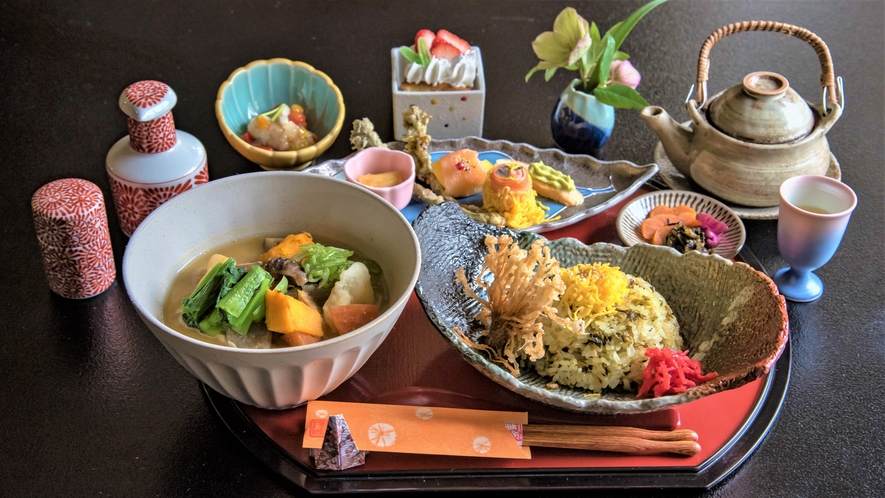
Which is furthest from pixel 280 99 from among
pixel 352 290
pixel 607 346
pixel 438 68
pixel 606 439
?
pixel 606 439

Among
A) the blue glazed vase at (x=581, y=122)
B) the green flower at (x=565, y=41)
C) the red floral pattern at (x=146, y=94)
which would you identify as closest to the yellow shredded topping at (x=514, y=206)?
the blue glazed vase at (x=581, y=122)

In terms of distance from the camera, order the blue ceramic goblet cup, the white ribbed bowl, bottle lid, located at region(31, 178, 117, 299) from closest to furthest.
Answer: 1. the white ribbed bowl
2. bottle lid, located at region(31, 178, 117, 299)
3. the blue ceramic goblet cup

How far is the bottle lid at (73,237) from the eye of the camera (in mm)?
1396

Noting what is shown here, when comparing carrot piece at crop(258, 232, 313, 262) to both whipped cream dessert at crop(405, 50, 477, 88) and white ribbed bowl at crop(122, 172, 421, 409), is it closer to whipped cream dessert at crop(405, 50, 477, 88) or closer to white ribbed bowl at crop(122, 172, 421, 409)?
white ribbed bowl at crop(122, 172, 421, 409)

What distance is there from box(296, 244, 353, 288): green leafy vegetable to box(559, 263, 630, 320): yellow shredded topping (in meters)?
0.39

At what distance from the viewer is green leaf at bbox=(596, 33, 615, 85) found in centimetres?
187

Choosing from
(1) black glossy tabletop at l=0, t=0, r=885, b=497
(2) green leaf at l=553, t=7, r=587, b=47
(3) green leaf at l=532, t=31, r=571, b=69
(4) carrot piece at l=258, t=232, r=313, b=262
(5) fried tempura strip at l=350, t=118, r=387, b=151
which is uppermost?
(2) green leaf at l=553, t=7, r=587, b=47

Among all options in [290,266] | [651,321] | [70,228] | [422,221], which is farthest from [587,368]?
[70,228]

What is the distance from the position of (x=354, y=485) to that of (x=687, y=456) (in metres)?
0.54

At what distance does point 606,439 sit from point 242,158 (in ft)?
3.92

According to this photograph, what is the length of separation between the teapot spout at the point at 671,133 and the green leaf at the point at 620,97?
0.03 metres

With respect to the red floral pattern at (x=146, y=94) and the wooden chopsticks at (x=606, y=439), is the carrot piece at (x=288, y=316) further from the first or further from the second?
the red floral pattern at (x=146, y=94)

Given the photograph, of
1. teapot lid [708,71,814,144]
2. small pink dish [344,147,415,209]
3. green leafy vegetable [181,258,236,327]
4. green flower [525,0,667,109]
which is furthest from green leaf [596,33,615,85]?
green leafy vegetable [181,258,236,327]

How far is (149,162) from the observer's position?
5.26ft
